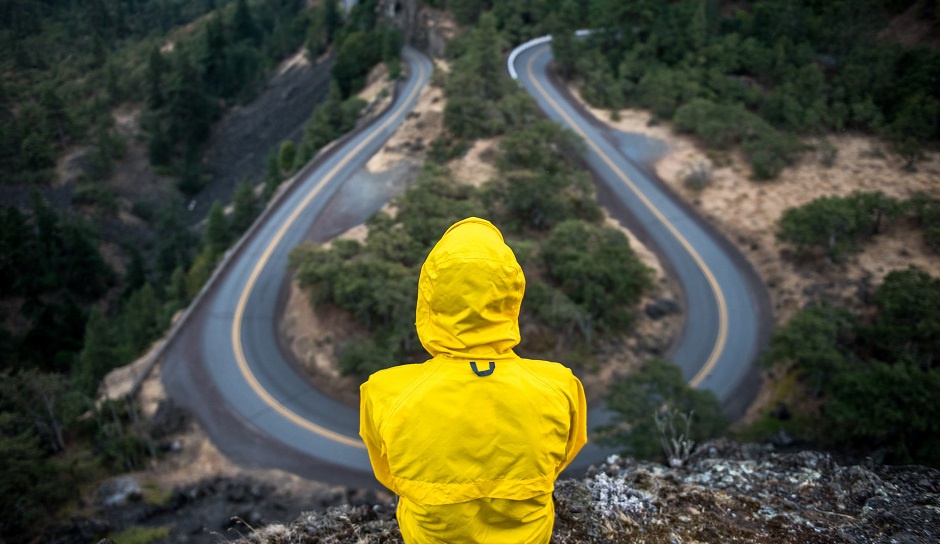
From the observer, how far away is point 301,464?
1466 centimetres

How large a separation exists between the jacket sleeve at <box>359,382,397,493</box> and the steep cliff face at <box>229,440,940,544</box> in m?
2.02

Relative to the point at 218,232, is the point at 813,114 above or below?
above

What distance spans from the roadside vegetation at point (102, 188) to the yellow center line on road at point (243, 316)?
3015 millimetres

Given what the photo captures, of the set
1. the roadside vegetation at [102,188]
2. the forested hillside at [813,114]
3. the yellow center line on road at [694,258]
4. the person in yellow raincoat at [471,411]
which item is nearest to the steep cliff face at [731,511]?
the person in yellow raincoat at [471,411]

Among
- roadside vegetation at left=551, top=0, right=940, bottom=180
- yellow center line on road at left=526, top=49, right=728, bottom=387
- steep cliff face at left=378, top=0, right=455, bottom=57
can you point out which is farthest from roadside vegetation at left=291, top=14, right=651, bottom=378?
steep cliff face at left=378, top=0, right=455, bottom=57

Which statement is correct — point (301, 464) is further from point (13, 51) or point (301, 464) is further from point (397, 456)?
point (13, 51)

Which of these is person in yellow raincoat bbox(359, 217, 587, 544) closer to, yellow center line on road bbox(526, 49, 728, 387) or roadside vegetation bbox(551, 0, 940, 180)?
yellow center line on road bbox(526, 49, 728, 387)

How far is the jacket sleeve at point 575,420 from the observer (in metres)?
2.91

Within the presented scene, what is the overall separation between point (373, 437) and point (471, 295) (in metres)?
0.90

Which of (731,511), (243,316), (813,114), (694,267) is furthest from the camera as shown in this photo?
(813,114)

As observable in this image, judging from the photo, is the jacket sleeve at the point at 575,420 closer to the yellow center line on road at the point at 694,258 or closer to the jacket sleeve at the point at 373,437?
the jacket sleeve at the point at 373,437

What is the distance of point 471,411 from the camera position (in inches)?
104

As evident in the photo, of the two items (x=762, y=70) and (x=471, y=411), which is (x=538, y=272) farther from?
(x=762, y=70)

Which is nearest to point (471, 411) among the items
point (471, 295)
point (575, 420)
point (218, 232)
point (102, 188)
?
point (471, 295)
